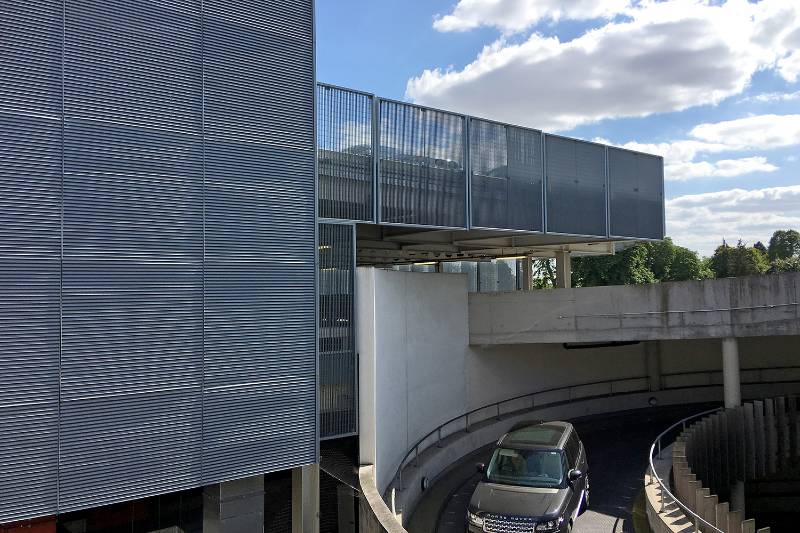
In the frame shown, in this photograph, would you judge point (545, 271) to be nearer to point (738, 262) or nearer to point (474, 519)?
point (738, 262)

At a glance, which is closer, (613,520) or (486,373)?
(613,520)

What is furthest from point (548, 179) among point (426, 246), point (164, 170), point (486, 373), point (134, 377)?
point (134, 377)

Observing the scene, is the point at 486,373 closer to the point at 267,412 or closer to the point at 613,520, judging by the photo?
the point at 613,520

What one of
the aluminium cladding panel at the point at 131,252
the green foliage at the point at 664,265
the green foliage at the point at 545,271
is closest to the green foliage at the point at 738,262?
the green foliage at the point at 664,265

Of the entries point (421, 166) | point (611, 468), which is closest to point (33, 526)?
point (421, 166)

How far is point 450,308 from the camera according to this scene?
19141mm

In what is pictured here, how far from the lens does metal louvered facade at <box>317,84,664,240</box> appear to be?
551 inches

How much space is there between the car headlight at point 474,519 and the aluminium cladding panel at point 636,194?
40.9 ft

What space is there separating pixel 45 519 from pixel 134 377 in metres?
2.52

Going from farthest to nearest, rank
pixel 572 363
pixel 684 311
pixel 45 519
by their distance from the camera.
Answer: pixel 572 363
pixel 684 311
pixel 45 519

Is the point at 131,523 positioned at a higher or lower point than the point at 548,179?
lower

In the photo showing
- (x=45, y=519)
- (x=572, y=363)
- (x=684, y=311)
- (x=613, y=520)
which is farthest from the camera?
(x=572, y=363)

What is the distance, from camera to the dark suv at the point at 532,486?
1080 cm

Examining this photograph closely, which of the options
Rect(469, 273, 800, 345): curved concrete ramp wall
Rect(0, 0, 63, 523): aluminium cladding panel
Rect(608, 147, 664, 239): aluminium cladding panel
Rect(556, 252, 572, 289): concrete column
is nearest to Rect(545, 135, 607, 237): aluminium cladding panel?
Rect(608, 147, 664, 239): aluminium cladding panel
